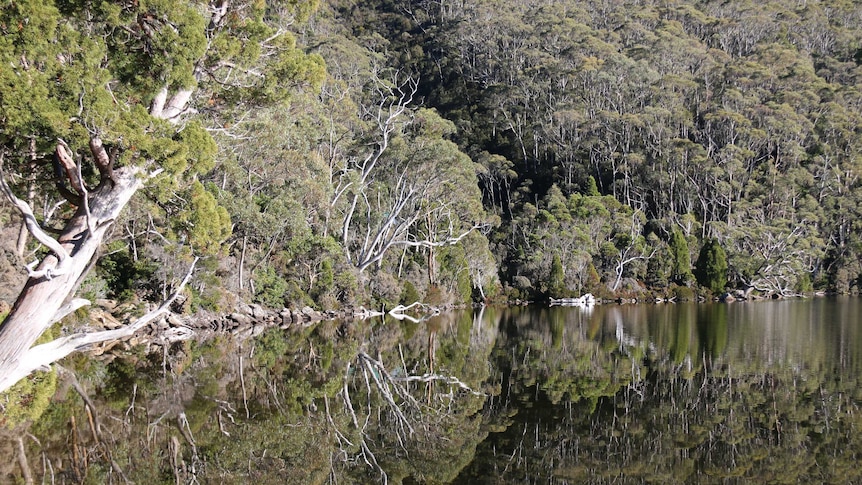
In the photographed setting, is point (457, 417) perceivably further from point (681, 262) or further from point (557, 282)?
point (681, 262)

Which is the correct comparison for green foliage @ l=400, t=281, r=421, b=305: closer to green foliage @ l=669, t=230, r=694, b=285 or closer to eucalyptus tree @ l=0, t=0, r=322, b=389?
green foliage @ l=669, t=230, r=694, b=285

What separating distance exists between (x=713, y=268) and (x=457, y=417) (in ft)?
138

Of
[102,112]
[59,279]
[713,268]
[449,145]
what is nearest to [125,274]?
[449,145]

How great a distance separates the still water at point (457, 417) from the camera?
24.3 feet

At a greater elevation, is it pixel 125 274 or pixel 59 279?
pixel 59 279

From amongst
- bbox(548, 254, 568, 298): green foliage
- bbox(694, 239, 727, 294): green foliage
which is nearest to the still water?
bbox(548, 254, 568, 298): green foliage

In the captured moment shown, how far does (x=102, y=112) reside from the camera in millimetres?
6840

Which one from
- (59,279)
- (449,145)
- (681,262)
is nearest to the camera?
(59,279)

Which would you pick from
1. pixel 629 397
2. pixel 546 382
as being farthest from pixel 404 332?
pixel 629 397

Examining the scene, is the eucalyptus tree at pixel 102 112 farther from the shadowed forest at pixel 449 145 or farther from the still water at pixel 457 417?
the still water at pixel 457 417

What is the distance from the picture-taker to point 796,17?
77.8 meters

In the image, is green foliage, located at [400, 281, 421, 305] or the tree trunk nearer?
the tree trunk

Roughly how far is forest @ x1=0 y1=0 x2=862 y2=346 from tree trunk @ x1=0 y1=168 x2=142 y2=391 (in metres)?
0.03

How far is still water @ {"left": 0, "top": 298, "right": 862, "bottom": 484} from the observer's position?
7414 mm
